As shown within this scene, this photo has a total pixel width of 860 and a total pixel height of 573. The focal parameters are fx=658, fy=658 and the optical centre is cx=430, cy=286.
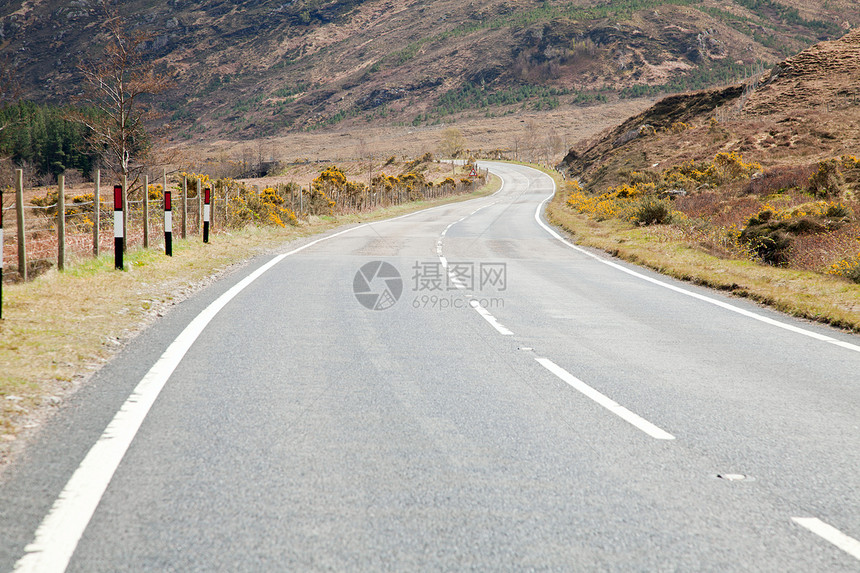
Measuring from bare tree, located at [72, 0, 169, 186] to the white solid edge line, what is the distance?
20.4 meters

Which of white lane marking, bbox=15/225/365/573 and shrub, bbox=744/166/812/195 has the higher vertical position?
shrub, bbox=744/166/812/195

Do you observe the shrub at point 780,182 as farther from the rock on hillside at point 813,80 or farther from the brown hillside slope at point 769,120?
the rock on hillside at point 813,80

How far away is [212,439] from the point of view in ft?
13.3

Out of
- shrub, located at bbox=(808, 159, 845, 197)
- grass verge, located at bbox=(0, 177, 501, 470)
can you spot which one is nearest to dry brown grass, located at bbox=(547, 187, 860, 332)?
shrub, located at bbox=(808, 159, 845, 197)

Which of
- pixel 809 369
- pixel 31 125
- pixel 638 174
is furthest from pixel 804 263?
pixel 31 125

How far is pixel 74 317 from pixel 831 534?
291 inches

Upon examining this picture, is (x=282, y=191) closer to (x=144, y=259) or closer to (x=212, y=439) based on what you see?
(x=144, y=259)

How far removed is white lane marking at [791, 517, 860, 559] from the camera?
2.85 meters

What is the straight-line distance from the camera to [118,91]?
2381 centimetres

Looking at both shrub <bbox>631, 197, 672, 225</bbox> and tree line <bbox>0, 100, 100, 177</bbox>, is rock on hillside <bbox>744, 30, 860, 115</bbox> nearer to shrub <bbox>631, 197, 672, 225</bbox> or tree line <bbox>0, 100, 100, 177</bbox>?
shrub <bbox>631, 197, 672, 225</bbox>

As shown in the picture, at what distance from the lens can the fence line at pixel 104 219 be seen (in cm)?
1182

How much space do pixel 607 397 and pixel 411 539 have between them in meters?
2.68

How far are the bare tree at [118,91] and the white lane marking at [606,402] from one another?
21.2m

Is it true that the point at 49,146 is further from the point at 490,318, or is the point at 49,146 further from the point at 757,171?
the point at 490,318
